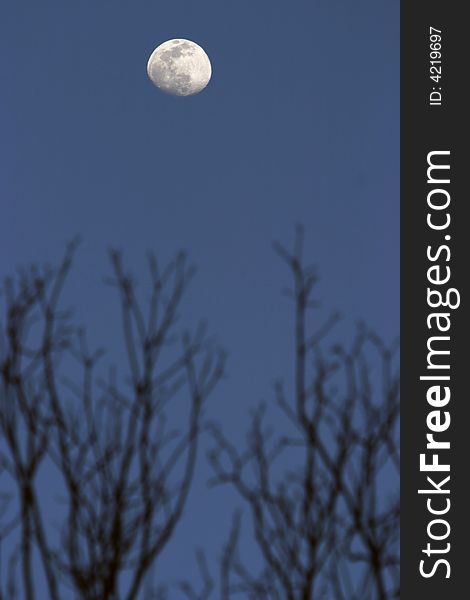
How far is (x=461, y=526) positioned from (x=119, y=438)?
7.40ft

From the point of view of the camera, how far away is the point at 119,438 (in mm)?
4391

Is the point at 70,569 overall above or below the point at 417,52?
below

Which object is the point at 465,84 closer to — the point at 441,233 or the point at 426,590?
the point at 441,233

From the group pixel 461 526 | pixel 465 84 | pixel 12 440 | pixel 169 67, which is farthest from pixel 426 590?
pixel 169 67

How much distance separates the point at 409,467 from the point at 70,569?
2.97m

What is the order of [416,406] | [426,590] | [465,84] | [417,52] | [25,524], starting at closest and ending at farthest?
[25,524] < [426,590] < [416,406] < [465,84] < [417,52]

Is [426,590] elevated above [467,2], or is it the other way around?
[467,2]

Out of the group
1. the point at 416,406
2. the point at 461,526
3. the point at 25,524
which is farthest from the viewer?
the point at 416,406

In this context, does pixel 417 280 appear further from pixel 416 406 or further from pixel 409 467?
pixel 409 467

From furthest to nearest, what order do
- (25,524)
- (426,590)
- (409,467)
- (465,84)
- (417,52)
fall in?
(417,52)
(465,84)
(409,467)
(426,590)
(25,524)

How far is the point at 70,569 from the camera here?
389 cm

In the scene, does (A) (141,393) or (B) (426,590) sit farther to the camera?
(B) (426,590)

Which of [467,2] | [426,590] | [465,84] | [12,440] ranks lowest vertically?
[426,590]

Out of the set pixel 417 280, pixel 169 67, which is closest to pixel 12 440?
pixel 417 280
